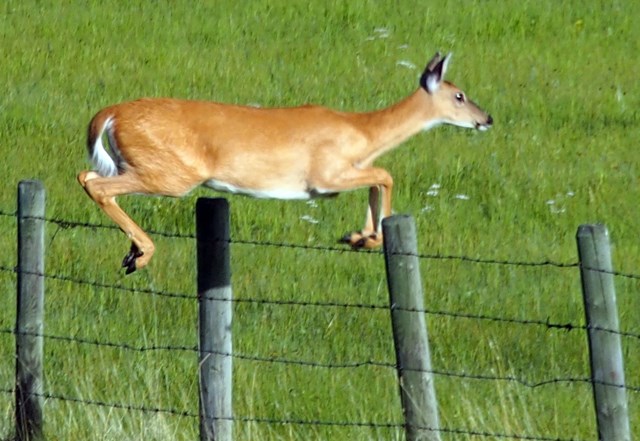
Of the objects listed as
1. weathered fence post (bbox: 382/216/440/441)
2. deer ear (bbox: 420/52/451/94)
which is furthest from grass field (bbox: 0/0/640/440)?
deer ear (bbox: 420/52/451/94)

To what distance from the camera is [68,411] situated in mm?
7746

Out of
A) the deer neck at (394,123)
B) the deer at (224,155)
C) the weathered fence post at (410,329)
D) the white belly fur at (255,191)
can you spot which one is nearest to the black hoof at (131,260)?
the deer at (224,155)

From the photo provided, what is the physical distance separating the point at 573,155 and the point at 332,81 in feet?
9.48

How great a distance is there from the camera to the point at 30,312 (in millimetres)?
7250

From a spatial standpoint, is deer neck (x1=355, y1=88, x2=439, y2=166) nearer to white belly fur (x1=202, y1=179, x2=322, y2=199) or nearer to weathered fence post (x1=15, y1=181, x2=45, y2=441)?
white belly fur (x1=202, y1=179, x2=322, y2=199)

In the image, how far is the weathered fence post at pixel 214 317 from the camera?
22.2 ft

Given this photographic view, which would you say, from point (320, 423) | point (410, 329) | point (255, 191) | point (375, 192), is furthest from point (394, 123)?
point (410, 329)

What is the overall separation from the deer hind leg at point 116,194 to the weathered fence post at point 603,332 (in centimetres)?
200

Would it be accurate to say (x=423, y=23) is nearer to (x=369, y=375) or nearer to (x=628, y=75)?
(x=628, y=75)

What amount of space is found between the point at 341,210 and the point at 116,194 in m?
4.02

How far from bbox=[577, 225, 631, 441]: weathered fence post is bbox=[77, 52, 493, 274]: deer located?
147 cm

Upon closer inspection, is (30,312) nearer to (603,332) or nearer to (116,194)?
(116,194)

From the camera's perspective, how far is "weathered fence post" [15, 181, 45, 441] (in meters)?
7.05

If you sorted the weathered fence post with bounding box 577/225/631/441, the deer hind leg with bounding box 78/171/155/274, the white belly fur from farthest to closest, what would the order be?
1. the white belly fur
2. the deer hind leg with bounding box 78/171/155/274
3. the weathered fence post with bounding box 577/225/631/441
